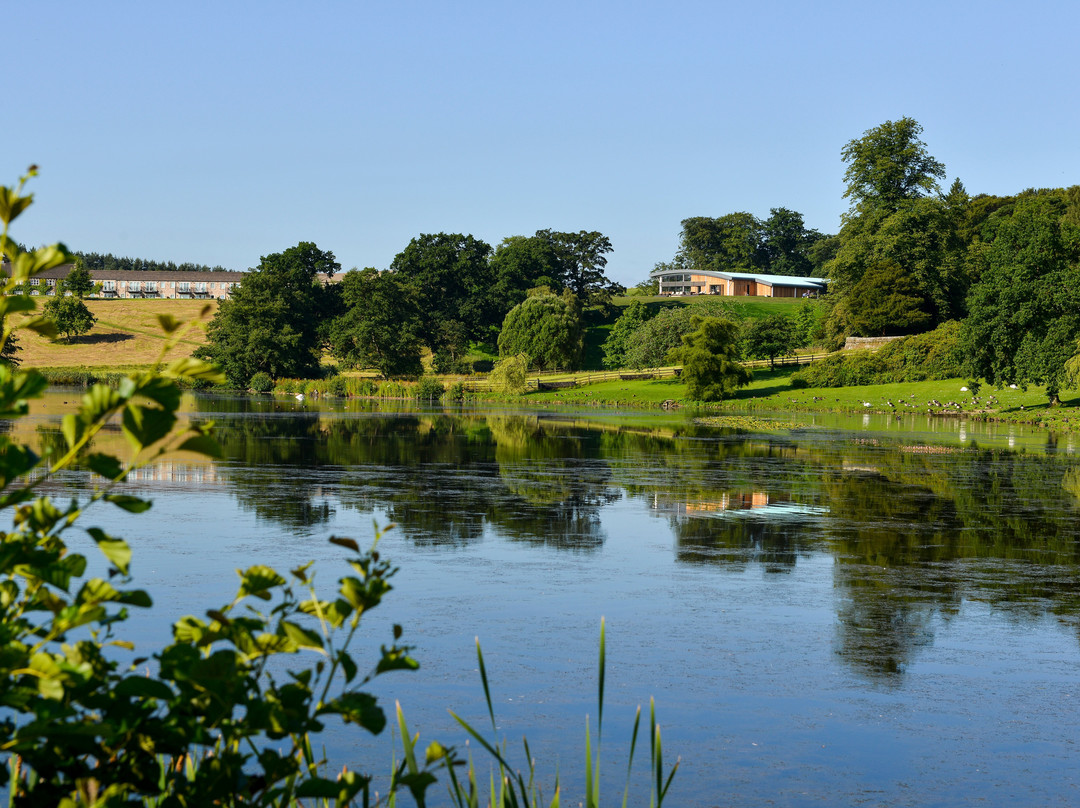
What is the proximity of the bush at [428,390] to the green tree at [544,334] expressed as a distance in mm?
12202

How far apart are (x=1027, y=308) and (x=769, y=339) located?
102 ft

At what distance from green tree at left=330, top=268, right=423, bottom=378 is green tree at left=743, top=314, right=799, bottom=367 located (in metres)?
29.3

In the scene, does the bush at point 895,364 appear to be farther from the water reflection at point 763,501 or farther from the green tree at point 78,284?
the green tree at point 78,284

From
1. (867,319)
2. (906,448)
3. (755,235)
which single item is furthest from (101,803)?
(755,235)

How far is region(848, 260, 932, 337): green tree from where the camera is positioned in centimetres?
7231

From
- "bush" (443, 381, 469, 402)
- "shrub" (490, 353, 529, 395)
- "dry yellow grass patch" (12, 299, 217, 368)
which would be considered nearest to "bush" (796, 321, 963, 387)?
"shrub" (490, 353, 529, 395)

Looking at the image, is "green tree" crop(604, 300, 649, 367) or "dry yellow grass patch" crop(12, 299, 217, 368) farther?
"dry yellow grass patch" crop(12, 299, 217, 368)

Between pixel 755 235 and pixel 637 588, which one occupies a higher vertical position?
pixel 755 235

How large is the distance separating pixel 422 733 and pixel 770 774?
2092mm

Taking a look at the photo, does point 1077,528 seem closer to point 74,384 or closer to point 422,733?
point 422,733

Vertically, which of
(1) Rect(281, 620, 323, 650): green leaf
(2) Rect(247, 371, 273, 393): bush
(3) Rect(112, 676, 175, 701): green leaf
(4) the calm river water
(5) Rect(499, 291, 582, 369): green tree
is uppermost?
(5) Rect(499, 291, 582, 369): green tree

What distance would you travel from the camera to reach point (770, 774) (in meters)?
5.90

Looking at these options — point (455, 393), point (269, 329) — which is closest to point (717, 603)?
point (455, 393)

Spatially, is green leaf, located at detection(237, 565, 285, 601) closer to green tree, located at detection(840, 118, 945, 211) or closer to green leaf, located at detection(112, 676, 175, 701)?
green leaf, located at detection(112, 676, 175, 701)
